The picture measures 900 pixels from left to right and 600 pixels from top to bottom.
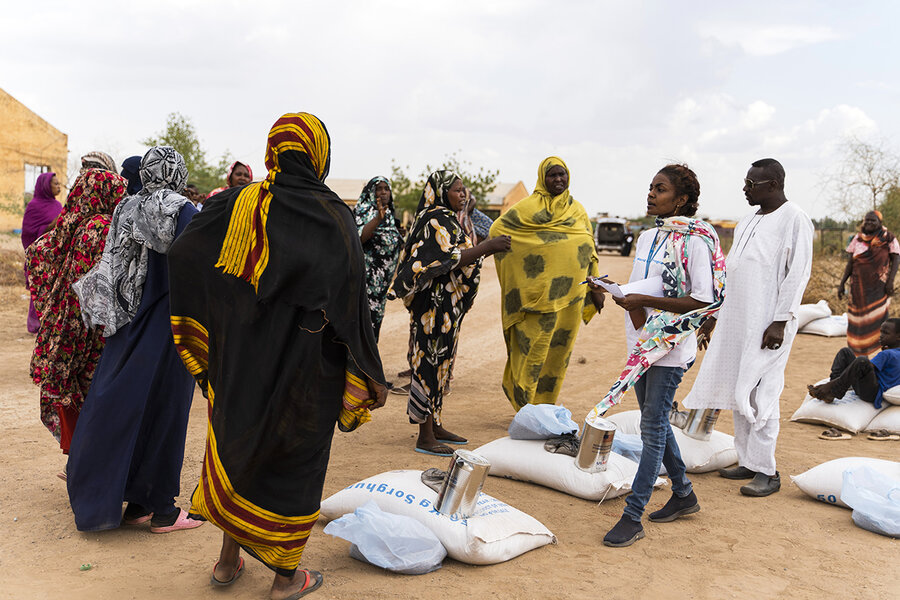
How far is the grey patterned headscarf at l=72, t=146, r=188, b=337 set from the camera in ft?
11.3

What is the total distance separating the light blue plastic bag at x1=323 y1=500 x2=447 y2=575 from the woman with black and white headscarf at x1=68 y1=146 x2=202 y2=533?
971 millimetres

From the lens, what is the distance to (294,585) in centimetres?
290

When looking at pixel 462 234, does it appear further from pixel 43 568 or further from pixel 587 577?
pixel 43 568

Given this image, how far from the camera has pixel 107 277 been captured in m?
3.49

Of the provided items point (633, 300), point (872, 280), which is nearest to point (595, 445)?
point (633, 300)

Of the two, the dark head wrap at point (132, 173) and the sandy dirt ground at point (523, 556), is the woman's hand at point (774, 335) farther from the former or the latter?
the dark head wrap at point (132, 173)

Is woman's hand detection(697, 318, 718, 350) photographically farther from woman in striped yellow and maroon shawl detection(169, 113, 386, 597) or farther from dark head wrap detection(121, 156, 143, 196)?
dark head wrap detection(121, 156, 143, 196)

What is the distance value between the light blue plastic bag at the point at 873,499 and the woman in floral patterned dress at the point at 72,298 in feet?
13.6

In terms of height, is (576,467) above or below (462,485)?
below

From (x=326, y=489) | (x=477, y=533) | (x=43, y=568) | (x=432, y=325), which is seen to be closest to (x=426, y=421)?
(x=432, y=325)

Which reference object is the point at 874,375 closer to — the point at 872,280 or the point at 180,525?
the point at 872,280

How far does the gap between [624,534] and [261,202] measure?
2.37 metres

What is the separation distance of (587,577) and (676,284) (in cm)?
144

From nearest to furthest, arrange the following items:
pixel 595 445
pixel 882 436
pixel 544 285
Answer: pixel 595 445 < pixel 544 285 < pixel 882 436
